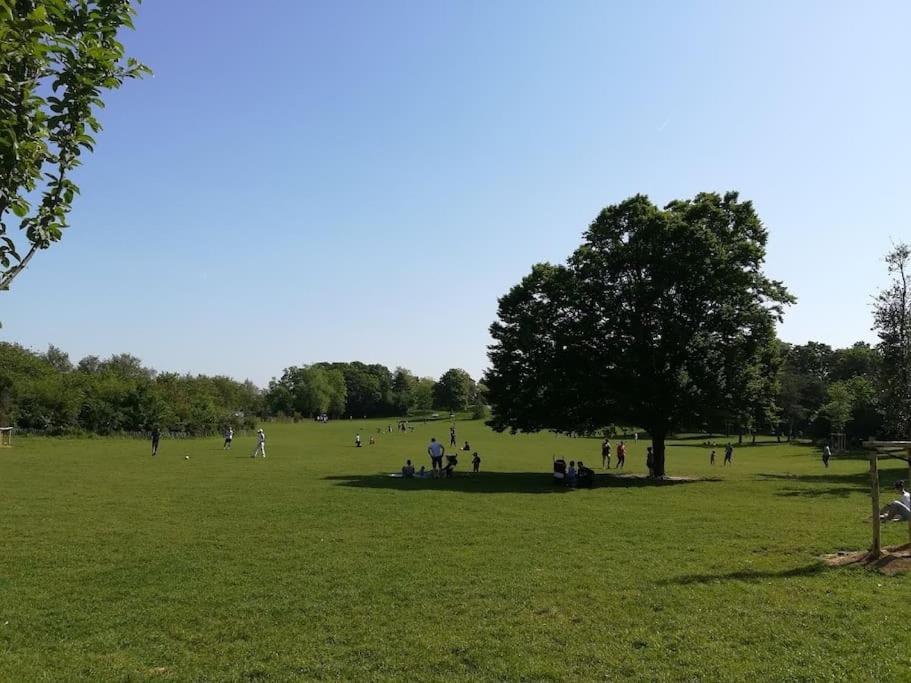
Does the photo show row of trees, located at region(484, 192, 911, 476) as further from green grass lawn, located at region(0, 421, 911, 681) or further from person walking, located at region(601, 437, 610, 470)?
green grass lawn, located at region(0, 421, 911, 681)

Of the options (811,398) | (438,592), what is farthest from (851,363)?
(438,592)

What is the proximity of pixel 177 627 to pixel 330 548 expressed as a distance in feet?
16.4

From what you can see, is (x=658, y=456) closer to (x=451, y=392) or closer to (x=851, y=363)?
(x=851, y=363)

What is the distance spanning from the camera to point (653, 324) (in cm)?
3175

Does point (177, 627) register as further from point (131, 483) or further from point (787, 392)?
point (787, 392)

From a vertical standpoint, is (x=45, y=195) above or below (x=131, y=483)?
above

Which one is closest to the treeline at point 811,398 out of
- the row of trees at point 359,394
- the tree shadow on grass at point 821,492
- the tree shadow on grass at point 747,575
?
the tree shadow on grass at point 821,492

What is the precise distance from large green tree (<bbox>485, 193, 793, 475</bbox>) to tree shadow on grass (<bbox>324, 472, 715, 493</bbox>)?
9.79 feet

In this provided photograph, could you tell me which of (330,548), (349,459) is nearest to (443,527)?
(330,548)

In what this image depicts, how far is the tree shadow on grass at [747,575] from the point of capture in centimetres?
1049

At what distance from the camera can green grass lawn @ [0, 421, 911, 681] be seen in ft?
23.8

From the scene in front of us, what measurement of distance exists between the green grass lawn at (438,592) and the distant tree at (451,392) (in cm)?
16108

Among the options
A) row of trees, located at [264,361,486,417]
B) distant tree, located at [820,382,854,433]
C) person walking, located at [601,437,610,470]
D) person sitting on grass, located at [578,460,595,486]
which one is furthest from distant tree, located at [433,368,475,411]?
person sitting on grass, located at [578,460,595,486]

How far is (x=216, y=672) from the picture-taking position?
708 cm
